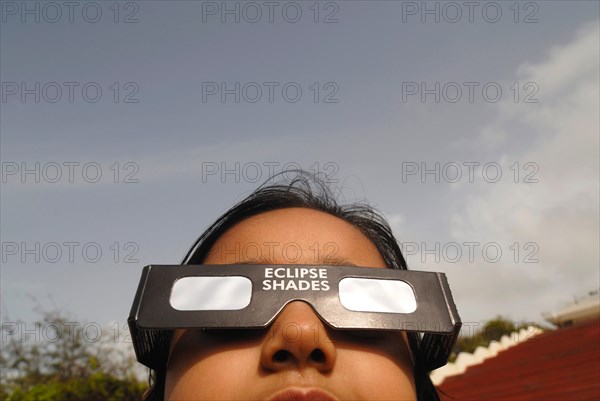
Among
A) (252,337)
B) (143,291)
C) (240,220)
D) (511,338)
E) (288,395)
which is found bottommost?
(511,338)

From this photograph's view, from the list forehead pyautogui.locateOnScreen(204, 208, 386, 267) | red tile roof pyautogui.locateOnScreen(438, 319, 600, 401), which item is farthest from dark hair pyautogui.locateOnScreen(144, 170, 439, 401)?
red tile roof pyautogui.locateOnScreen(438, 319, 600, 401)

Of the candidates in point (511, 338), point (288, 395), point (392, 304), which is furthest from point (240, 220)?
point (511, 338)

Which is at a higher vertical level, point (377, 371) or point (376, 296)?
point (376, 296)

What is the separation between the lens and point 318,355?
3.96 feet

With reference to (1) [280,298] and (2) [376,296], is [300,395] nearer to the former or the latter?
(1) [280,298]

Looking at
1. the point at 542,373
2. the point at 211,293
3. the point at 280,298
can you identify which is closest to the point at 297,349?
the point at 280,298

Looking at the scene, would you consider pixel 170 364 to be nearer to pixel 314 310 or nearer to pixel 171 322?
pixel 171 322

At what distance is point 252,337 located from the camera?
1.29m

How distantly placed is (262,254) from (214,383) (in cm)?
38

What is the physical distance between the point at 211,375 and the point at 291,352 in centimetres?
20

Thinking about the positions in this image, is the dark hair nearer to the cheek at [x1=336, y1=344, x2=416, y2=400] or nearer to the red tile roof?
the cheek at [x1=336, y1=344, x2=416, y2=400]

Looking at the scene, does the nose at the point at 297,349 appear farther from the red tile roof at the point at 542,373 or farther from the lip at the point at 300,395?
the red tile roof at the point at 542,373

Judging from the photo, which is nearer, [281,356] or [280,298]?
[281,356]

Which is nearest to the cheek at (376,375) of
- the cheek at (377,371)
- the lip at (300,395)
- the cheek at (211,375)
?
the cheek at (377,371)
